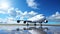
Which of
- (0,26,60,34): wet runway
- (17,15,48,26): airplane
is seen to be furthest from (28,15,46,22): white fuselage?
(0,26,60,34): wet runway

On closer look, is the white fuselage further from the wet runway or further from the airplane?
the wet runway

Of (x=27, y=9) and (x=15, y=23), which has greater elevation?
(x=27, y=9)

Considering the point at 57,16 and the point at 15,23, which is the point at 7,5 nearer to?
the point at 15,23

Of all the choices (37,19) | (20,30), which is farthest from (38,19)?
(20,30)

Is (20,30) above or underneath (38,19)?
underneath

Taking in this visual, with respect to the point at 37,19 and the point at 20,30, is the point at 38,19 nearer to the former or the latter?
the point at 37,19

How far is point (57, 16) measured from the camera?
2.26 metres

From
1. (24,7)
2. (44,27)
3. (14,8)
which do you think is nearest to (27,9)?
(24,7)

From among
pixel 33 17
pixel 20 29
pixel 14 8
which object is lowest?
pixel 20 29

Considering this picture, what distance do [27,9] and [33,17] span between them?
16 centimetres

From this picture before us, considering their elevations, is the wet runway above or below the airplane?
below

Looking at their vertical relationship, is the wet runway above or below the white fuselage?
below

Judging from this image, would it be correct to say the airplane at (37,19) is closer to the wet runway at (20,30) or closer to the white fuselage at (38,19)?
the white fuselage at (38,19)

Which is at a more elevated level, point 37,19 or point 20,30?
point 37,19
